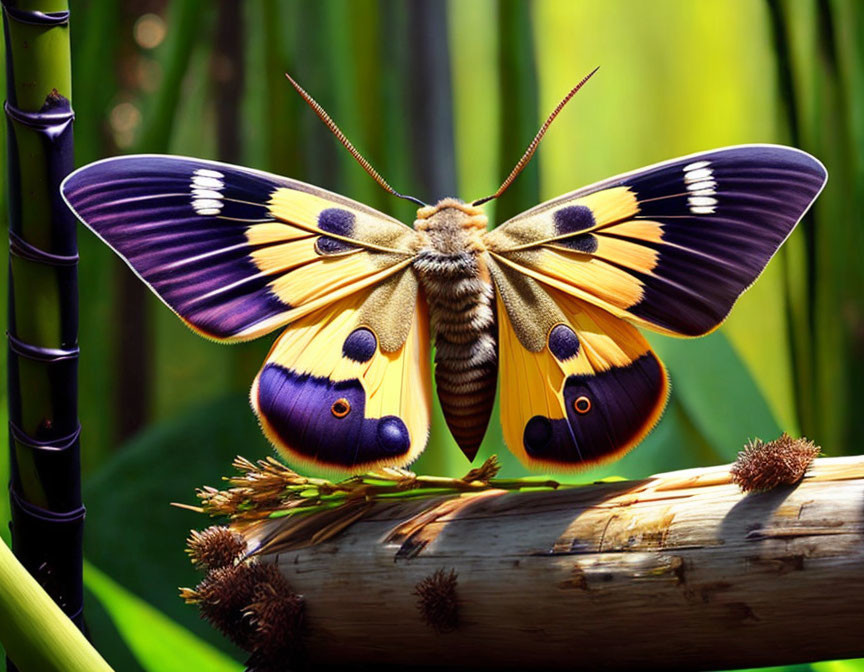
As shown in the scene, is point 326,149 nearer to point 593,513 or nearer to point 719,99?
point 719,99

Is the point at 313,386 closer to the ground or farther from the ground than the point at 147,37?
closer to the ground

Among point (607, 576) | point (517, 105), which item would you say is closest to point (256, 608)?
point (607, 576)

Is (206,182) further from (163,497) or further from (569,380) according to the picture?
(163,497)

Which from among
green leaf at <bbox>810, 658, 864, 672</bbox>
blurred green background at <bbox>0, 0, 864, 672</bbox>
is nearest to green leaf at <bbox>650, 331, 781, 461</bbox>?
blurred green background at <bbox>0, 0, 864, 672</bbox>

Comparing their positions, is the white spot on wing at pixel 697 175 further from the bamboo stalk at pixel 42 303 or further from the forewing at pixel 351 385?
the bamboo stalk at pixel 42 303

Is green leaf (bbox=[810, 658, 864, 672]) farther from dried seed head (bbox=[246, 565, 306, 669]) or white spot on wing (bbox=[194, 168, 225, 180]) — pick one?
white spot on wing (bbox=[194, 168, 225, 180])

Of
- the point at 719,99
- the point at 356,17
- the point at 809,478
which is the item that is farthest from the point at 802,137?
the point at 809,478
